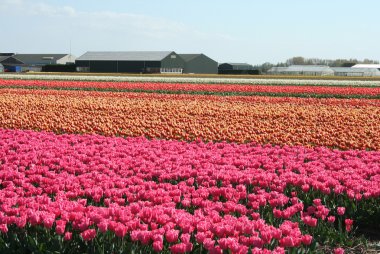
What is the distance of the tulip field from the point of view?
178 inches

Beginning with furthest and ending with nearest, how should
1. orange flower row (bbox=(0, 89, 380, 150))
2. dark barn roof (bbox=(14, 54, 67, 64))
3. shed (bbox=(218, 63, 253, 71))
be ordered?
1. dark barn roof (bbox=(14, 54, 67, 64))
2. shed (bbox=(218, 63, 253, 71))
3. orange flower row (bbox=(0, 89, 380, 150))

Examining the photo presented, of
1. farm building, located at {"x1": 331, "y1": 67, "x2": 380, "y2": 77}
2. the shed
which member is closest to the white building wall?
the shed

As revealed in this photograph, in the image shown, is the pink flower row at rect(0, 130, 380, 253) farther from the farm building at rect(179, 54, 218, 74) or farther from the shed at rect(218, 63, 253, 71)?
the shed at rect(218, 63, 253, 71)

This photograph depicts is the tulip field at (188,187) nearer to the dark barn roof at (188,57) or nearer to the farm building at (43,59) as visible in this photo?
the dark barn roof at (188,57)

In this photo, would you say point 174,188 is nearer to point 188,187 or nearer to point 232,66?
point 188,187

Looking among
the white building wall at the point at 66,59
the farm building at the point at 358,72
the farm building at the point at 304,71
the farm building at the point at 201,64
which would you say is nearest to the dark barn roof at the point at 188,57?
the farm building at the point at 201,64

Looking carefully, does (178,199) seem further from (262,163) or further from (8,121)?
(8,121)

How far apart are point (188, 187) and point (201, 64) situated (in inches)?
3331

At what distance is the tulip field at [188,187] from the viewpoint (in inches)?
178

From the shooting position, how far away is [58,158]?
7895mm

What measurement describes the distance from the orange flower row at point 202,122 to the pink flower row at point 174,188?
2.08 metres

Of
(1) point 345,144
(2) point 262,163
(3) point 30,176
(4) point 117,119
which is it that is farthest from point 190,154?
(4) point 117,119

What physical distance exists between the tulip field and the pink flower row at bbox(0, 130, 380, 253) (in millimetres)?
18

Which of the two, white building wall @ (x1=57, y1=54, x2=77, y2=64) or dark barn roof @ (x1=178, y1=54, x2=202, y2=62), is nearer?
dark barn roof @ (x1=178, y1=54, x2=202, y2=62)
